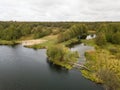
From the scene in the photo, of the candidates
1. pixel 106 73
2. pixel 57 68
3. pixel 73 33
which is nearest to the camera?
pixel 106 73

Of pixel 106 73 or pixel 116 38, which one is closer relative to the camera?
pixel 106 73

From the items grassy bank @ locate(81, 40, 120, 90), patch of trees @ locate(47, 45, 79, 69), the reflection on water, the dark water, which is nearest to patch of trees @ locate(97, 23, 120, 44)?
patch of trees @ locate(47, 45, 79, 69)

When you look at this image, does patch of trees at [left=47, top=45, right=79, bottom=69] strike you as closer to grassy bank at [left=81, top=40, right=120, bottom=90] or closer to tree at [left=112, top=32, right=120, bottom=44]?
grassy bank at [left=81, top=40, right=120, bottom=90]

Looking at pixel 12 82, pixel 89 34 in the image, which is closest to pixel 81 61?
pixel 12 82

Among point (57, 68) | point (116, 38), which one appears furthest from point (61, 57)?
point (116, 38)

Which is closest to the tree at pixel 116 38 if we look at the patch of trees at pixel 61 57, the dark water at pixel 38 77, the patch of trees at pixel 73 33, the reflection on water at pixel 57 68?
the patch of trees at pixel 73 33

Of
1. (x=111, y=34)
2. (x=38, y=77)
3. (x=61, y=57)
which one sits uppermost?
(x=111, y=34)

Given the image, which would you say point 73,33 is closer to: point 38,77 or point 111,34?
point 111,34

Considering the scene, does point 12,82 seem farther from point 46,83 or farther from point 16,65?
point 16,65

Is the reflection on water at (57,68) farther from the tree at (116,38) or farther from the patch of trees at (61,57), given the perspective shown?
the tree at (116,38)
